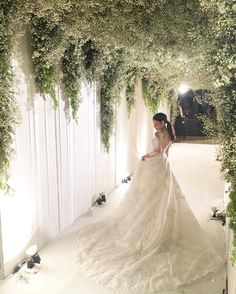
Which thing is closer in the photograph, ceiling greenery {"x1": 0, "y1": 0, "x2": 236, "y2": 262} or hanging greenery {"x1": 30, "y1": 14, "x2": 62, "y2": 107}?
ceiling greenery {"x1": 0, "y1": 0, "x2": 236, "y2": 262}

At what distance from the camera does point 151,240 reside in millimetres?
4312

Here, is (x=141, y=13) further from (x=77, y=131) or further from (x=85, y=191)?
(x=85, y=191)

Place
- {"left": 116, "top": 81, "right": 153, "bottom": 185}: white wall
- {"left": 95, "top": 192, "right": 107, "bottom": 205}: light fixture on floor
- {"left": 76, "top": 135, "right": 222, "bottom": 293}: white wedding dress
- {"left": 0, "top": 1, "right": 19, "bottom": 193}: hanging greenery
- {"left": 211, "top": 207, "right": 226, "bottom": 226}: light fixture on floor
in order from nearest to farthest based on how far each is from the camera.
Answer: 1. {"left": 0, "top": 1, "right": 19, "bottom": 193}: hanging greenery
2. {"left": 76, "top": 135, "right": 222, "bottom": 293}: white wedding dress
3. {"left": 211, "top": 207, "right": 226, "bottom": 226}: light fixture on floor
4. {"left": 95, "top": 192, "right": 107, "bottom": 205}: light fixture on floor
5. {"left": 116, "top": 81, "right": 153, "bottom": 185}: white wall

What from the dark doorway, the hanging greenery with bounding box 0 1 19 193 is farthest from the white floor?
the dark doorway

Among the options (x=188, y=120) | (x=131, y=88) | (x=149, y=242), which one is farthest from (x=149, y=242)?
(x=188, y=120)

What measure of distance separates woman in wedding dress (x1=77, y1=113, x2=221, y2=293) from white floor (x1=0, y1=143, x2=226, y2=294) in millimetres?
132

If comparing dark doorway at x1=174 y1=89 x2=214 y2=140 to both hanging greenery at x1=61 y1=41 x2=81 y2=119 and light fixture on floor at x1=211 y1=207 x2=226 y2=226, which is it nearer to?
light fixture on floor at x1=211 y1=207 x2=226 y2=226

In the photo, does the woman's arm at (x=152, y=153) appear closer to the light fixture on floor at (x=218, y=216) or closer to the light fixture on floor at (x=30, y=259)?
the light fixture on floor at (x=218, y=216)

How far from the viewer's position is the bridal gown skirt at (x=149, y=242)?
12.2ft

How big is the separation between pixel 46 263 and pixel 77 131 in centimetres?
211

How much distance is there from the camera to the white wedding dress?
12.2 feet

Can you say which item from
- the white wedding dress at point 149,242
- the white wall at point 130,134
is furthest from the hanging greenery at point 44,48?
the white wall at point 130,134

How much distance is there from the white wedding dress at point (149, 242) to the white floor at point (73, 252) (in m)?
0.13

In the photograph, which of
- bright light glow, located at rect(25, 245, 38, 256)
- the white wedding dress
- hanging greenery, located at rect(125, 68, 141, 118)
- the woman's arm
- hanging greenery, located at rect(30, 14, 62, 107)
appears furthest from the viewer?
hanging greenery, located at rect(125, 68, 141, 118)
